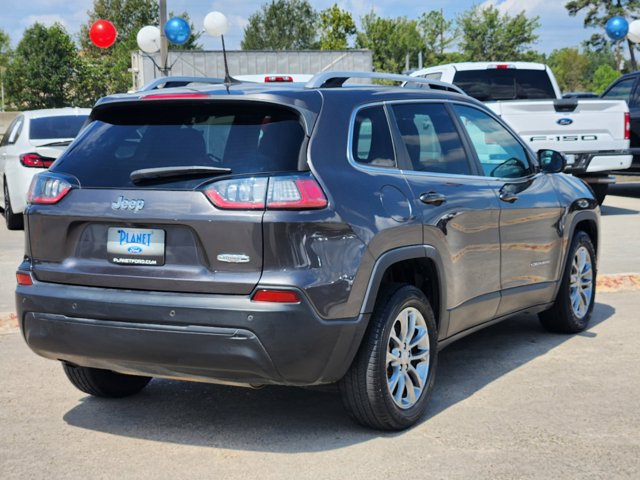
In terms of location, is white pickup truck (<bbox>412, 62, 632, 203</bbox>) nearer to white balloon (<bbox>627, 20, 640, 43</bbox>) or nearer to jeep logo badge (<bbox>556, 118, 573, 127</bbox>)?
jeep logo badge (<bbox>556, 118, 573, 127</bbox>)

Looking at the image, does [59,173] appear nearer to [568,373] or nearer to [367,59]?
[568,373]

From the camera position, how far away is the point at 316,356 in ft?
14.8

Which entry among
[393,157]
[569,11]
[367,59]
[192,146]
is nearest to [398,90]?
[393,157]

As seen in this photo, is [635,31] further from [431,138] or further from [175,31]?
[431,138]

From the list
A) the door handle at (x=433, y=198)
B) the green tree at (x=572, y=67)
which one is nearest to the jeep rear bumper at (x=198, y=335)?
the door handle at (x=433, y=198)

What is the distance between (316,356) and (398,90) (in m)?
1.74

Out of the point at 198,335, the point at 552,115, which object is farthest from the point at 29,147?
the point at 198,335

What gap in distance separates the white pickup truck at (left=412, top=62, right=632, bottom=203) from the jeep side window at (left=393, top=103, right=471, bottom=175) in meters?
8.03

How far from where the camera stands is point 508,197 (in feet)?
20.3

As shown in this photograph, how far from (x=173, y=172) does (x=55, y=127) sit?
997cm

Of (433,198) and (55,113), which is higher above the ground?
(55,113)

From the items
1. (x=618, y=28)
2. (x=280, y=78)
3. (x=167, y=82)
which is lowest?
(x=167, y=82)

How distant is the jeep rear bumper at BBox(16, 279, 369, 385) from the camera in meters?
4.42

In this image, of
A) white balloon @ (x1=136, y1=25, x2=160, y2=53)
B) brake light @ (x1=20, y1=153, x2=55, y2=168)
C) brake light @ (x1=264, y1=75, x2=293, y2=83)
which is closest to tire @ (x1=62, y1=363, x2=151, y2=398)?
brake light @ (x1=264, y1=75, x2=293, y2=83)
